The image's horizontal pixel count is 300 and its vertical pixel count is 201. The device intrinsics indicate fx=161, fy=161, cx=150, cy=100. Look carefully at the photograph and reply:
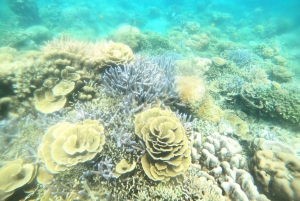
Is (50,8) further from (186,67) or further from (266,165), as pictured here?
(266,165)

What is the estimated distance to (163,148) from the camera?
241 centimetres

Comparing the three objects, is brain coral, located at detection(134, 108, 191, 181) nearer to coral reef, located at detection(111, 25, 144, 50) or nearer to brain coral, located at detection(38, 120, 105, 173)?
brain coral, located at detection(38, 120, 105, 173)

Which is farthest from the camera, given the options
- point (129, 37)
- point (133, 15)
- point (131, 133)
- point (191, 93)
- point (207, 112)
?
point (133, 15)

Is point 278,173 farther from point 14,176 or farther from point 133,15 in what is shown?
point 133,15

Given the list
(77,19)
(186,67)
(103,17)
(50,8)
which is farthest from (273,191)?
(50,8)

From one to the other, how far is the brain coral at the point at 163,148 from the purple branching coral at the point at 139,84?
38.4 inches

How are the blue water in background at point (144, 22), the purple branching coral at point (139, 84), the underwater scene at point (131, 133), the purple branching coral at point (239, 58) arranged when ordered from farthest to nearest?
the blue water in background at point (144, 22)
the purple branching coral at point (239, 58)
the purple branching coral at point (139, 84)
the underwater scene at point (131, 133)

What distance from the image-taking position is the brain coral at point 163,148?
94.0 inches

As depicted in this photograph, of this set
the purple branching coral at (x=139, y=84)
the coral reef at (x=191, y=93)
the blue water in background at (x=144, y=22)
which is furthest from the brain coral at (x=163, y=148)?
the blue water in background at (x=144, y=22)

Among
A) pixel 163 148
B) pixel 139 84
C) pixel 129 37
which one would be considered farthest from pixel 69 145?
pixel 129 37

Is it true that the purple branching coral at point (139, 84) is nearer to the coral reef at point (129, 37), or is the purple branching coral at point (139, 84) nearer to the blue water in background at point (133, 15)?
the coral reef at point (129, 37)

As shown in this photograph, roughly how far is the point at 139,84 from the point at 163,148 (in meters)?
1.67

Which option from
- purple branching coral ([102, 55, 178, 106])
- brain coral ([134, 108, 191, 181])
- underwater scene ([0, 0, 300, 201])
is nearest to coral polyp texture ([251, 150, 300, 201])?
underwater scene ([0, 0, 300, 201])

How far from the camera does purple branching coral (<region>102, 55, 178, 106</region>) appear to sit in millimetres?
3516
